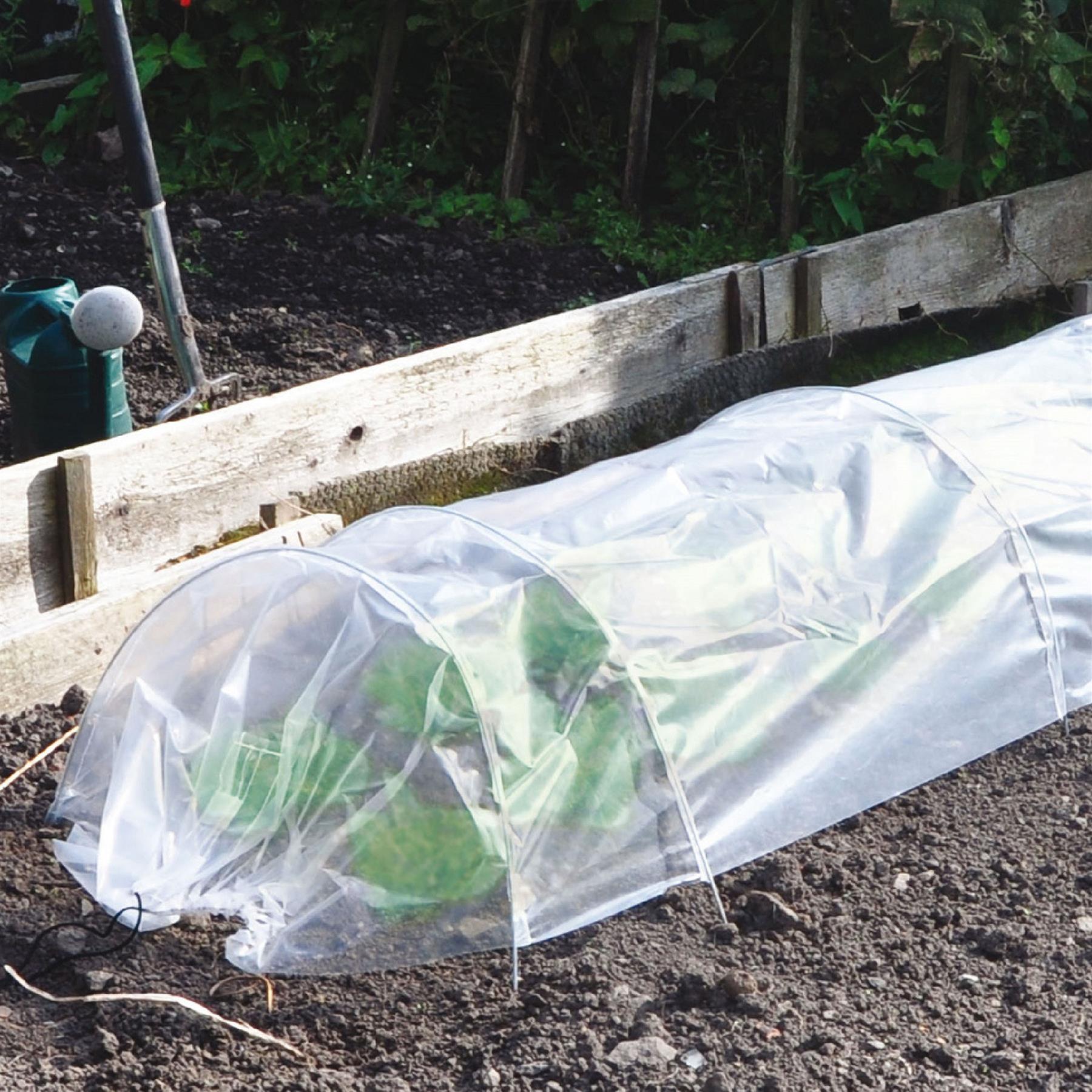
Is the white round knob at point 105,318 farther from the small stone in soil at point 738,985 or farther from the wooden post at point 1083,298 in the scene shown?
the wooden post at point 1083,298

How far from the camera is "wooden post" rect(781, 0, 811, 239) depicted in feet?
20.2

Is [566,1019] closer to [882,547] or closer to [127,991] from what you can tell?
[127,991]

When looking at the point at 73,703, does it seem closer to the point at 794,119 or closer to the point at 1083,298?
the point at 794,119

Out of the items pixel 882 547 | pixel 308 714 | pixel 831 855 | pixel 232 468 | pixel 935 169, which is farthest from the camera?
pixel 935 169

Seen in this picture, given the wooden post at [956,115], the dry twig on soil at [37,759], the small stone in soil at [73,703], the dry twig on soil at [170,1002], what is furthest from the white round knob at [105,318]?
the wooden post at [956,115]

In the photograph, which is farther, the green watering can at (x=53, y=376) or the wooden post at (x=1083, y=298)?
the wooden post at (x=1083, y=298)

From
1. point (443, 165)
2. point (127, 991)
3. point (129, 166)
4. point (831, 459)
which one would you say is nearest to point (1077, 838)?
point (831, 459)

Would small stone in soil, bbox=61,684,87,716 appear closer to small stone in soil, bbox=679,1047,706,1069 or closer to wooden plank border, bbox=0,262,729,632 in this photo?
wooden plank border, bbox=0,262,729,632

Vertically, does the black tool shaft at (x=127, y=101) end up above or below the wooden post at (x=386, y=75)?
above

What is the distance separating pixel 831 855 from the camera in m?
3.21

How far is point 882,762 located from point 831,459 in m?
0.73

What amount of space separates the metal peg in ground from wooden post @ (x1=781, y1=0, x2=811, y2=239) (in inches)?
106

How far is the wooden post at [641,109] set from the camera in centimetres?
632

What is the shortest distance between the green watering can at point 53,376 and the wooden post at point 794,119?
303 centimetres
